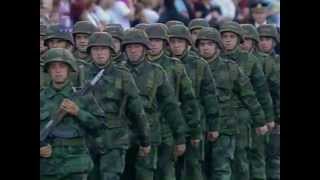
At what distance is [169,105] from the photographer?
7113 mm

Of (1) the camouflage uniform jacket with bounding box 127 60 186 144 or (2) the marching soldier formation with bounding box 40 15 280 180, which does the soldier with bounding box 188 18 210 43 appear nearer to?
(2) the marching soldier formation with bounding box 40 15 280 180

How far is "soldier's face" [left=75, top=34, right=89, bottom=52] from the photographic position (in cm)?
704

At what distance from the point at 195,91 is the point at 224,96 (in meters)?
0.26

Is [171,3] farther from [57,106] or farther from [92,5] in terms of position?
[57,106]

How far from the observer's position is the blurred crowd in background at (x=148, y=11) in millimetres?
7043

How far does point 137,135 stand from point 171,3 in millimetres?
1071

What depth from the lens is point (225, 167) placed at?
7359 millimetres

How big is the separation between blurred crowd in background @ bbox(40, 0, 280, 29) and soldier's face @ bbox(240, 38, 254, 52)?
16 cm

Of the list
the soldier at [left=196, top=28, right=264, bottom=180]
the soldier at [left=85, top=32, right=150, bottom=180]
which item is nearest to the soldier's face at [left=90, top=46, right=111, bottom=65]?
the soldier at [left=85, top=32, right=150, bottom=180]

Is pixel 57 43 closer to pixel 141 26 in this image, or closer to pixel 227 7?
pixel 141 26

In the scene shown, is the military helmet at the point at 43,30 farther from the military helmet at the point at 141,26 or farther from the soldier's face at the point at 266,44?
the soldier's face at the point at 266,44

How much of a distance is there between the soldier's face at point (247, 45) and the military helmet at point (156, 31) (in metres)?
0.67

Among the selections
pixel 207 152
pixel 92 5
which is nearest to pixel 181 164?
pixel 207 152
